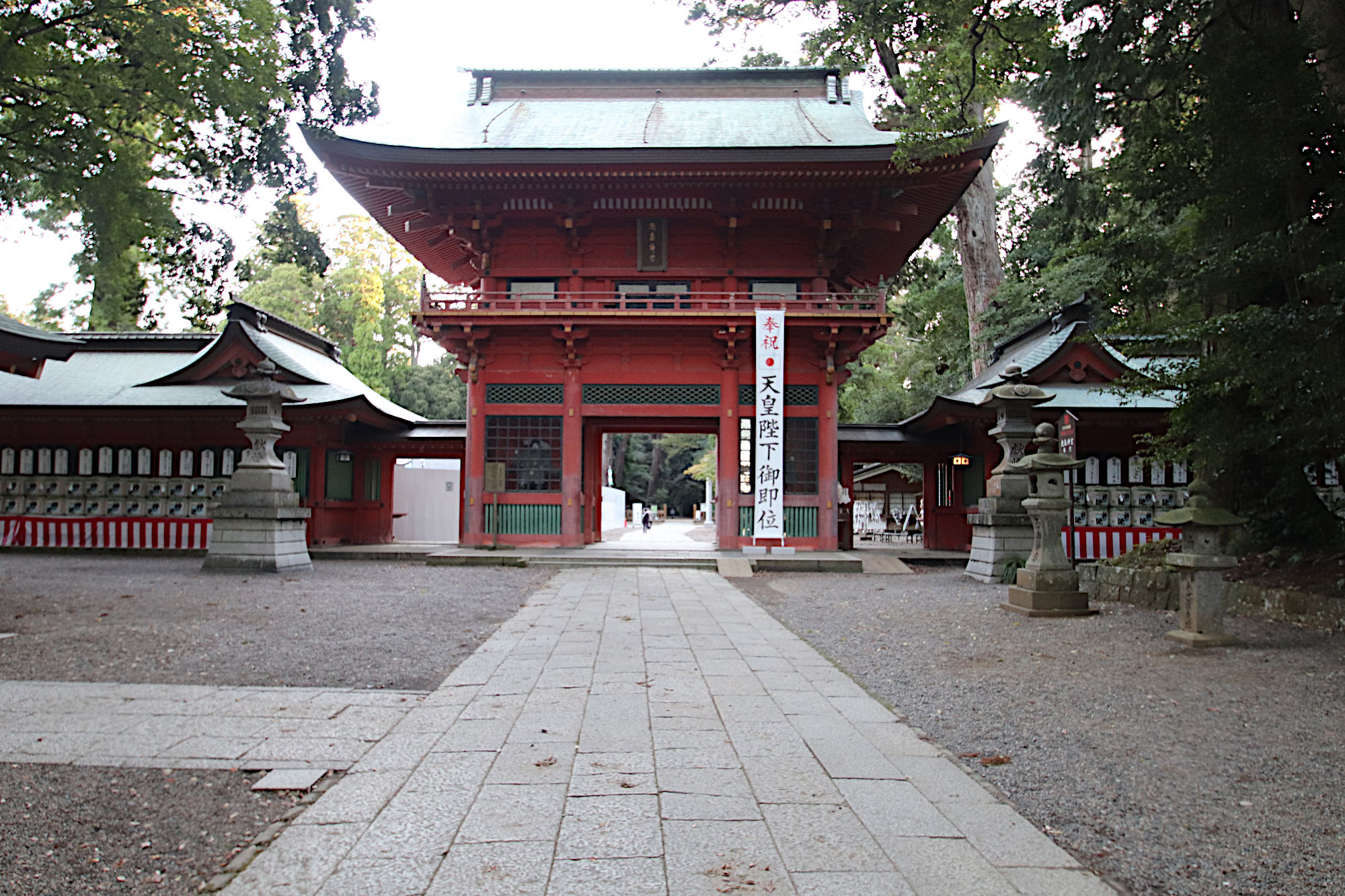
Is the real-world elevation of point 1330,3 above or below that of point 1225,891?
above

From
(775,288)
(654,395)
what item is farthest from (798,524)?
(775,288)

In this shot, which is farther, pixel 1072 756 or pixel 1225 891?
pixel 1072 756

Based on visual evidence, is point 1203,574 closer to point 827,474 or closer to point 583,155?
point 827,474

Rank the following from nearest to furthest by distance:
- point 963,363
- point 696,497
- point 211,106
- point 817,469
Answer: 1. point 211,106
2. point 817,469
3. point 963,363
4. point 696,497

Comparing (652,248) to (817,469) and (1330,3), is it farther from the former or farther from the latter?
(1330,3)

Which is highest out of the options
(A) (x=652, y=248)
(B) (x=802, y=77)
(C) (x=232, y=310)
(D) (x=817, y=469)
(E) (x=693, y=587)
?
(B) (x=802, y=77)

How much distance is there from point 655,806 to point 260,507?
1123cm

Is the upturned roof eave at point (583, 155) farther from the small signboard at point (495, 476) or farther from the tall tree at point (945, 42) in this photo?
the small signboard at point (495, 476)

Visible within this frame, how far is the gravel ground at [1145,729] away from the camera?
9.29ft

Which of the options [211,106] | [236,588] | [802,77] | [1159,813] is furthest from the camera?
[802,77]

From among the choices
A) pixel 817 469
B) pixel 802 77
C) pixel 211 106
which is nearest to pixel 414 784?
pixel 211 106

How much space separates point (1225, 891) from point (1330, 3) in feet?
26.1

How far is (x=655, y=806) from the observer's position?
305 centimetres

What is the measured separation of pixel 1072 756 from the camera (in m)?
3.85
